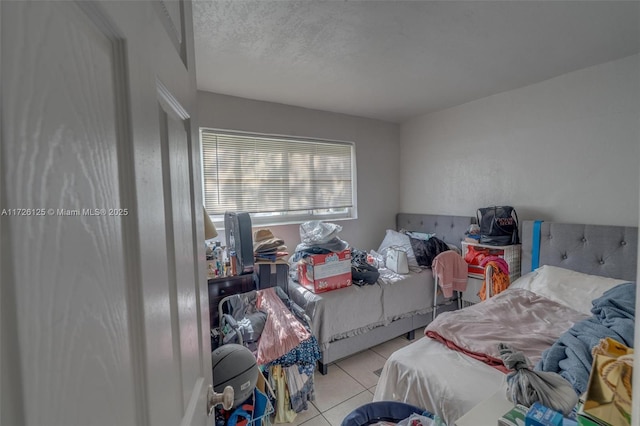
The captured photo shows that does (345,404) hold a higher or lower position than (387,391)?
lower

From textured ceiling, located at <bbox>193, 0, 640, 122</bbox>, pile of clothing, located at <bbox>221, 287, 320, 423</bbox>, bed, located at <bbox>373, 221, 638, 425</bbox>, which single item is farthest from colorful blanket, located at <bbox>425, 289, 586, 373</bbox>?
textured ceiling, located at <bbox>193, 0, 640, 122</bbox>

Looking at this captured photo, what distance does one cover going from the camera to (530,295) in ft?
6.84

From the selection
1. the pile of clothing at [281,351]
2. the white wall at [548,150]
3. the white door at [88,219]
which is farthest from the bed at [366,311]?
the white door at [88,219]

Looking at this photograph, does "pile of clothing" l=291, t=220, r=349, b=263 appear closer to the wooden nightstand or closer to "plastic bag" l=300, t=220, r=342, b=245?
"plastic bag" l=300, t=220, r=342, b=245

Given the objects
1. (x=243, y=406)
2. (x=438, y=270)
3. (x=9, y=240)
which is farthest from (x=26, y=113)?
(x=438, y=270)

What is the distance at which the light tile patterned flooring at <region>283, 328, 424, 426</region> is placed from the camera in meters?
1.88

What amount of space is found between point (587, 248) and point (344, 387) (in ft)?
7.40

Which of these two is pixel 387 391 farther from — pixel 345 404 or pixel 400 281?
pixel 400 281

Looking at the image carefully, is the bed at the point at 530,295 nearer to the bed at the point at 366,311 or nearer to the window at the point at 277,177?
the bed at the point at 366,311

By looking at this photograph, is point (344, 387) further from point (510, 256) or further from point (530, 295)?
point (510, 256)

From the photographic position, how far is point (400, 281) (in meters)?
2.68

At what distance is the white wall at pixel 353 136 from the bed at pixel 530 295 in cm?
169

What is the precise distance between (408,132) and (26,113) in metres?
4.08

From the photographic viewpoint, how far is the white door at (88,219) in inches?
8.2
